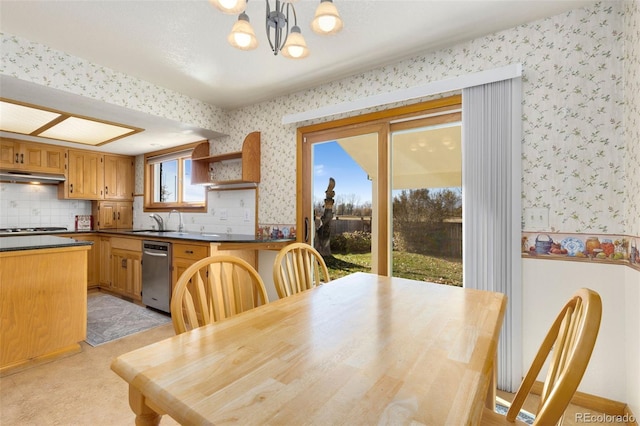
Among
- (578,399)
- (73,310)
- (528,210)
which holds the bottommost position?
(578,399)

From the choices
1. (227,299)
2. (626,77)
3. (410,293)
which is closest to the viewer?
(227,299)

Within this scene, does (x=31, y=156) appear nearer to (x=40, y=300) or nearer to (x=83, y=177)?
(x=83, y=177)

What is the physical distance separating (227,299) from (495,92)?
7.15ft

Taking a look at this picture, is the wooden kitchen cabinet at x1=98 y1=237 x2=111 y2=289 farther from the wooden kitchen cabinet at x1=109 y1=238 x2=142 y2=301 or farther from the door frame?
the door frame

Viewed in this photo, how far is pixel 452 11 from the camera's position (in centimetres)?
196

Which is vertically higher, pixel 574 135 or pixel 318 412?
pixel 574 135

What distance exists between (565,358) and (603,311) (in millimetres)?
1578

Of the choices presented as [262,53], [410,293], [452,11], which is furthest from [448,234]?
[262,53]

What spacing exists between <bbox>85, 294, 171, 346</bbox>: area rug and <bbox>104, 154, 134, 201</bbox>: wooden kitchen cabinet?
1.76 meters

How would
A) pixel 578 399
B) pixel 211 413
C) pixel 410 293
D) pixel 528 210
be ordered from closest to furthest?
pixel 211 413, pixel 410 293, pixel 578 399, pixel 528 210

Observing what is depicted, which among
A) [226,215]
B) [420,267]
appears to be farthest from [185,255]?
[420,267]

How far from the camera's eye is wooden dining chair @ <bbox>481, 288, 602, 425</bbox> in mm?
586

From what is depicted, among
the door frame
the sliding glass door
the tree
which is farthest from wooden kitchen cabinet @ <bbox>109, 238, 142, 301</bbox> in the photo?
the sliding glass door

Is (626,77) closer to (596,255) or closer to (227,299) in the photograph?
(596,255)
